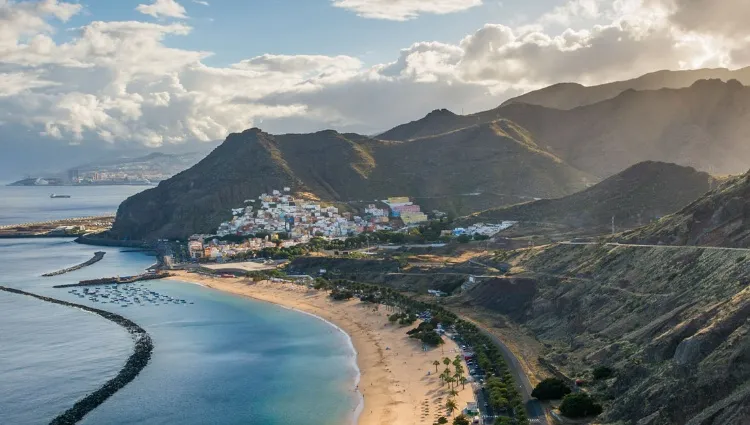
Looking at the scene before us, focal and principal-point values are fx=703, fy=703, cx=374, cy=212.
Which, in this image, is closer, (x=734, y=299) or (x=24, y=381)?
(x=734, y=299)

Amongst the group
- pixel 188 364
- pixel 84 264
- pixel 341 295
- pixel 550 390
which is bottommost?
pixel 188 364

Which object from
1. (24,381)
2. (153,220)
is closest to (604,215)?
(24,381)

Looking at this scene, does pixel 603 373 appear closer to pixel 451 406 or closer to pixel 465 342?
pixel 451 406

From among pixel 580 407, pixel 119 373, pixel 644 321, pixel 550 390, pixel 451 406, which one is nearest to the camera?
pixel 580 407

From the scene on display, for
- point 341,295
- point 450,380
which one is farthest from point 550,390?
point 341,295

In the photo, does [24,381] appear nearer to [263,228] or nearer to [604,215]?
[604,215]

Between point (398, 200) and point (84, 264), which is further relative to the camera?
point (398, 200)
